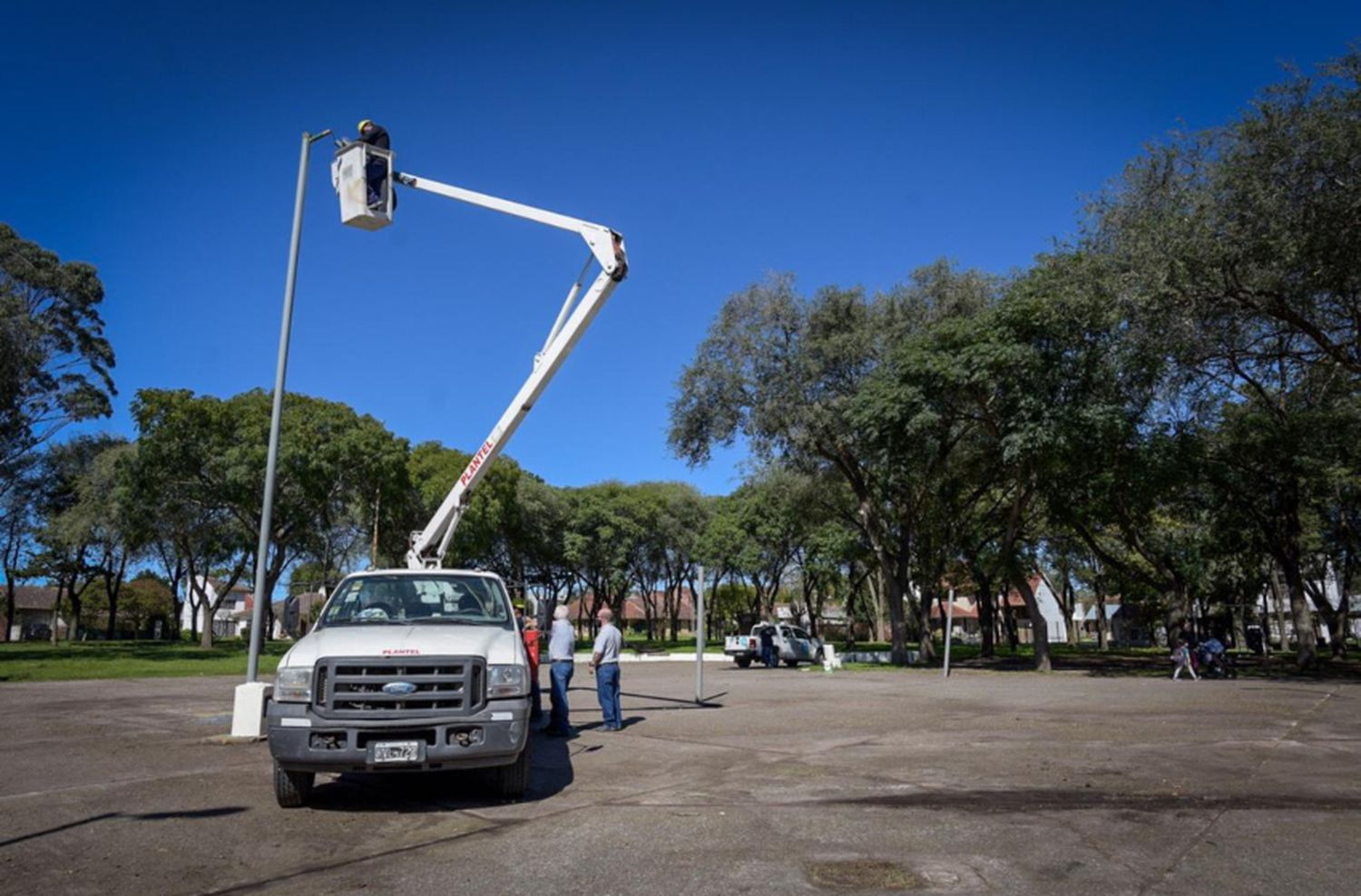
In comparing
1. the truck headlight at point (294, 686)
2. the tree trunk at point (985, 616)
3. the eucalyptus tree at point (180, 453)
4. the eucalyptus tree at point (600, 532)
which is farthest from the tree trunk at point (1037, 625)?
the eucalyptus tree at point (600, 532)

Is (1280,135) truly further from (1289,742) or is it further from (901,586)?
(901,586)

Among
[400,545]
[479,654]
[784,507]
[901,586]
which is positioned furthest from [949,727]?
[400,545]

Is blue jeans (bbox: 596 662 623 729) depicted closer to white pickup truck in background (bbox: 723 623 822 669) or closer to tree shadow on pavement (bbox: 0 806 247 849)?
tree shadow on pavement (bbox: 0 806 247 849)

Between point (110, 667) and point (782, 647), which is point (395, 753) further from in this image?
point (782, 647)

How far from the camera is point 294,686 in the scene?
273 inches

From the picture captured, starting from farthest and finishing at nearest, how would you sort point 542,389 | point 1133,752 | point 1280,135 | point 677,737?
point 1280,135 → point 542,389 → point 677,737 → point 1133,752

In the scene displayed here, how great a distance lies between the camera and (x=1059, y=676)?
91.0 feet

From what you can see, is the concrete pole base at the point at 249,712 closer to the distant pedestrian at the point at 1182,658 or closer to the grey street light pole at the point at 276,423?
the grey street light pole at the point at 276,423

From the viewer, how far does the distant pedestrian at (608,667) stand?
12.0 metres

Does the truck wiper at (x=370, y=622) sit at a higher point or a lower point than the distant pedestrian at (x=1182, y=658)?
higher

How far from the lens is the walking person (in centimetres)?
1133

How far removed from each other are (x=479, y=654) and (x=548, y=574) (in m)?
57.8

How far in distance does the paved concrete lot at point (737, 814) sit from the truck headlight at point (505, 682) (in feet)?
3.00

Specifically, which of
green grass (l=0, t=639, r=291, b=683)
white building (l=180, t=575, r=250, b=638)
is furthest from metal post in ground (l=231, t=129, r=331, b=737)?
white building (l=180, t=575, r=250, b=638)
